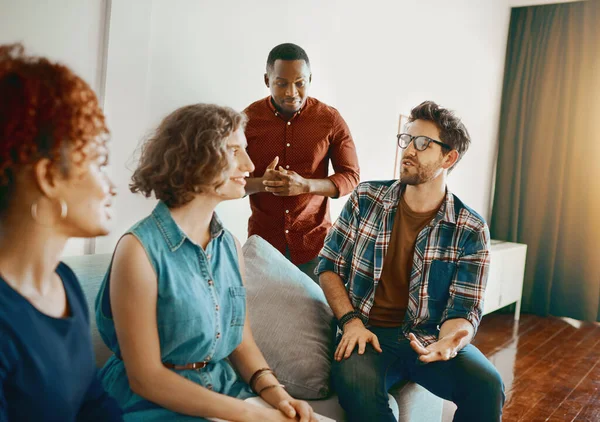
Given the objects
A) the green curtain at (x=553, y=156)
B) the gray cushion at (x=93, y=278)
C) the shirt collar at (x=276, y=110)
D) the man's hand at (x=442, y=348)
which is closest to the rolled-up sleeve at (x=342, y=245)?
the man's hand at (x=442, y=348)

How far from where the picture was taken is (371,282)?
2.08 meters

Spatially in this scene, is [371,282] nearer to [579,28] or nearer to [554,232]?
→ [554,232]

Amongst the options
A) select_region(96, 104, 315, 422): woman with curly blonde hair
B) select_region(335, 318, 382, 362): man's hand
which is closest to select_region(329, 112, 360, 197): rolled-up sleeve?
select_region(335, 318, 382, 362): man's hand

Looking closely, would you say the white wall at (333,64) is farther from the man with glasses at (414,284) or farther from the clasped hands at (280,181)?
the man with glasses at (414,284)

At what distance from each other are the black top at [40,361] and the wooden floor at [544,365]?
235cm

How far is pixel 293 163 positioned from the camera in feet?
8.38

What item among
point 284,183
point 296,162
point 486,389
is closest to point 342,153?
point 296,162

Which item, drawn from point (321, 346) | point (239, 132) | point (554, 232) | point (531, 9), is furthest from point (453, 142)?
point (531, 9)

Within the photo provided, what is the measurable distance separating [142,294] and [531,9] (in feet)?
17.4

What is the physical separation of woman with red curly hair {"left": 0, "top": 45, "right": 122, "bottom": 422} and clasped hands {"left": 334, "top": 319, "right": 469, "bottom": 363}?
3.62ft

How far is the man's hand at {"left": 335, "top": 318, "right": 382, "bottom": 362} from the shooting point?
186 centimetres

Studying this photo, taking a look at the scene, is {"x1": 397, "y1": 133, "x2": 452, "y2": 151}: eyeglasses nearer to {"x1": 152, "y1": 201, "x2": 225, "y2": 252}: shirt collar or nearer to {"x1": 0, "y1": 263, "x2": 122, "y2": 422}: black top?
{"x1": 152, "y1": 201, "x2": 225, "y2": 252}: shirt collar

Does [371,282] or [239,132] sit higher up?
[239,132]

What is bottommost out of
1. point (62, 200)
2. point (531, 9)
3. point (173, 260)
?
point (173, 260)
